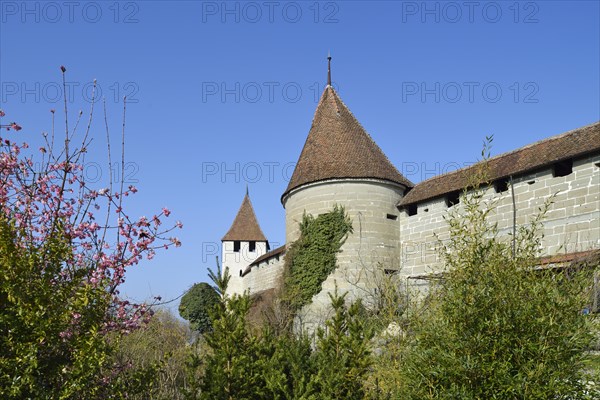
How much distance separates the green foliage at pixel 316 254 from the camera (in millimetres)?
17391

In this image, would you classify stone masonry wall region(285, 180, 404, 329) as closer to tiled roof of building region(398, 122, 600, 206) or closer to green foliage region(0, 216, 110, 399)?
tiled roof of building region(398, 122, 600, 206)

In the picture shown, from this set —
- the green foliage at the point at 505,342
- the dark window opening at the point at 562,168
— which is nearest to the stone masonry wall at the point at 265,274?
the dark window opening at the point at 562,168

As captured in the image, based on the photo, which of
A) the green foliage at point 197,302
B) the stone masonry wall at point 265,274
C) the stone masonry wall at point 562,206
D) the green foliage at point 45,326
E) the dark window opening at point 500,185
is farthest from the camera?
the green foliage at point 197,302

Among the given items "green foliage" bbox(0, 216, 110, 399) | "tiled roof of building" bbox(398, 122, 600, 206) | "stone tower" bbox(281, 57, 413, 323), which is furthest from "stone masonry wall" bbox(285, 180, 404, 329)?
"green foliage" bbox(0, 216, 110, 399)

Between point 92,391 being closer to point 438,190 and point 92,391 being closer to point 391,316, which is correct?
point 391,316

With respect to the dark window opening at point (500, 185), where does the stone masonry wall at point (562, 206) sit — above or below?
below

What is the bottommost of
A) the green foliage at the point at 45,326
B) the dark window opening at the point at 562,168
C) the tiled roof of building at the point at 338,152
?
the green foliage at the point at 45,326

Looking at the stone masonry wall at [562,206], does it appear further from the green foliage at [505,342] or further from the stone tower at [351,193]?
the green foliage at [505,342]

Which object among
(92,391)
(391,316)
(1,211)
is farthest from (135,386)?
(391,316)

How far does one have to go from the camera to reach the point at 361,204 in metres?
17.6

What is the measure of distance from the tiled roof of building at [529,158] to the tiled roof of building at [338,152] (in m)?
1.43

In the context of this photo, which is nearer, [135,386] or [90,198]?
[135,386]

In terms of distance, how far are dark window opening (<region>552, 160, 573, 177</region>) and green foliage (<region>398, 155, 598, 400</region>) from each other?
34.0 feet

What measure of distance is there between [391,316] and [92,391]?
5.03 metres
